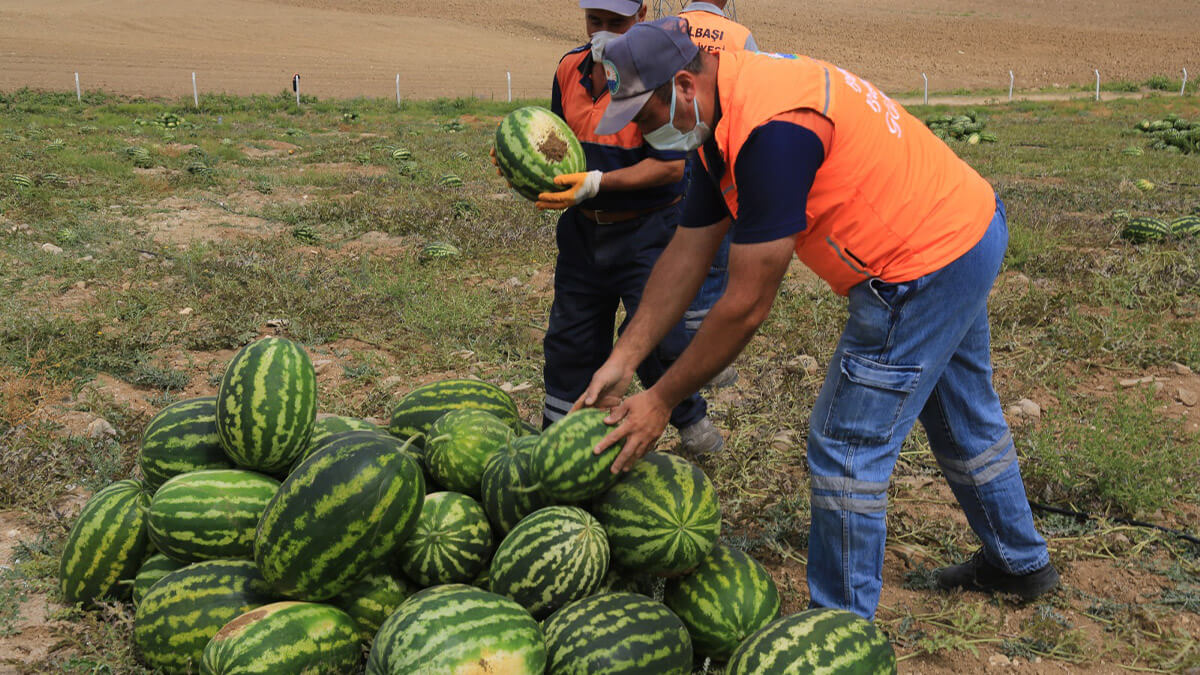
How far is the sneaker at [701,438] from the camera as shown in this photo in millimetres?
3822

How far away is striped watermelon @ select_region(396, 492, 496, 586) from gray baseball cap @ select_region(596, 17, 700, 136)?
1218mm

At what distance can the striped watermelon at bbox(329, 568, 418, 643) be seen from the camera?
2.34 metres

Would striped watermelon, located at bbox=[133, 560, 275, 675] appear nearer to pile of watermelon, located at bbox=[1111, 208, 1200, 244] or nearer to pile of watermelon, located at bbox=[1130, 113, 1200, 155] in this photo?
pile of watermelon, located at bbox=[1111, 208, 1200, 244]

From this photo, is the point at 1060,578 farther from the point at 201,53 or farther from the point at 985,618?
the point at 201,53

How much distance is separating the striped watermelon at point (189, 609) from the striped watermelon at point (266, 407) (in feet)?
1.21

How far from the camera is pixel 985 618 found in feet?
9.15

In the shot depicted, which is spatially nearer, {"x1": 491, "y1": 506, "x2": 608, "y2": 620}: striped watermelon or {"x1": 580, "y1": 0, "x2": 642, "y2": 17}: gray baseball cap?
{"x1": 491, "y1": 506, "x2": 608, "y2": 620}: striped watermelon

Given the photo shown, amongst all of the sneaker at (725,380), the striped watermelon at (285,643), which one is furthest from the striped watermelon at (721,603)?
the sneaker at (725,380)

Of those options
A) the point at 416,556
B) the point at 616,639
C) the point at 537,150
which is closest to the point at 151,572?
the point at 416,556

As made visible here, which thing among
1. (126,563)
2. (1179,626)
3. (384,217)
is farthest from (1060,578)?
(384,217)

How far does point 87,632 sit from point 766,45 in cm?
4409

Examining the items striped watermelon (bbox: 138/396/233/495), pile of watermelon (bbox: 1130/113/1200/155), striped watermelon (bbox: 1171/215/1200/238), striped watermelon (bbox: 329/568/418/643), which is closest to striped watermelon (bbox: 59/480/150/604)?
striped watermelon (bbox: 138/396/233/495)

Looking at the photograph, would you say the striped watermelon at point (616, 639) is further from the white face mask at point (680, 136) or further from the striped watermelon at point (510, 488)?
the white face mask at point (680, 136)

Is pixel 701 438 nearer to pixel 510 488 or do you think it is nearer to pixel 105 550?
pixel 510 488
